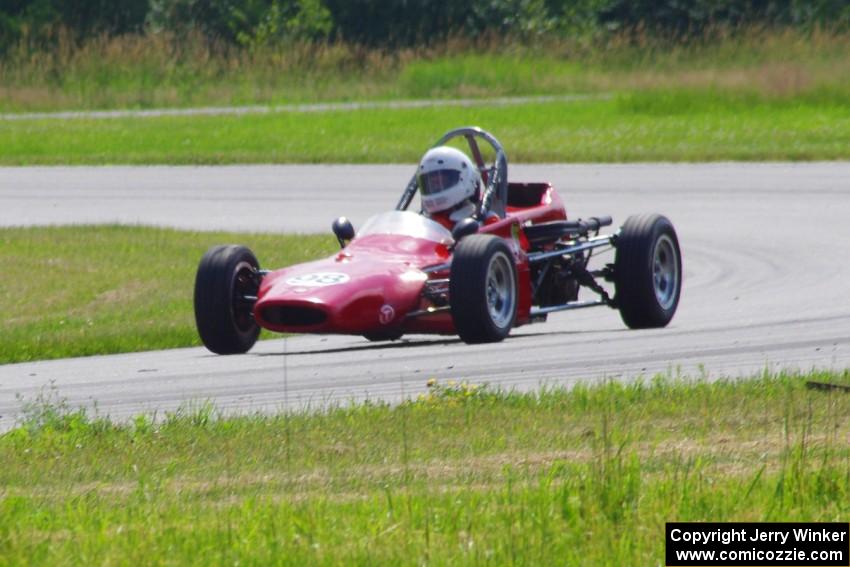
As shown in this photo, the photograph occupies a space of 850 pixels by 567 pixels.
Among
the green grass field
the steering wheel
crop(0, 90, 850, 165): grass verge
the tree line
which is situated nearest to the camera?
the green grass field

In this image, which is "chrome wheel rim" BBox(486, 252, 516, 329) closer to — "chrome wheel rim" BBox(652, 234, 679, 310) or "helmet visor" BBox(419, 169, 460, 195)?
"helmet visor" BBox(419, 169, 460, 195)

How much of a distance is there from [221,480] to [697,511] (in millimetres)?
2152

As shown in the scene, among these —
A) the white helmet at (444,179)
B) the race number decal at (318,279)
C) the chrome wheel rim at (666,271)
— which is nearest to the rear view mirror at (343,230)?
the white helmet at (444,179)

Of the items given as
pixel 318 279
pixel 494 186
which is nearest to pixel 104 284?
pixel 494 186

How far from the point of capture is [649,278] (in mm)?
13219

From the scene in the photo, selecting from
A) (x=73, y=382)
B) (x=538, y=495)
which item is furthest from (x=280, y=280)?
(x=538, y=495)

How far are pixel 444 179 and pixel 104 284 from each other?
4220mm

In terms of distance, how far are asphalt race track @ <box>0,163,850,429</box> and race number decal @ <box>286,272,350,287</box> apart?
1.75 feet

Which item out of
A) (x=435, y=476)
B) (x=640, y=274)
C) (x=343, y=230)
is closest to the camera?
(x=435, y=476)

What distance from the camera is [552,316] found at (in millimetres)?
14945

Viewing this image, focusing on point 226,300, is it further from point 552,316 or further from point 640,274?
point 552,316

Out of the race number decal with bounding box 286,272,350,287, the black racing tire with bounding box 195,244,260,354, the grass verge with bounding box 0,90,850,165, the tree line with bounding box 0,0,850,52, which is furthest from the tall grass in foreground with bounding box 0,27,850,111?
the race number decal with bounding box 286,272,350,287

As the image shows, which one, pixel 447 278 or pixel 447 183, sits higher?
pixel 447 183

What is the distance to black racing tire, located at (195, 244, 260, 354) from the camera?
40.3 feet
